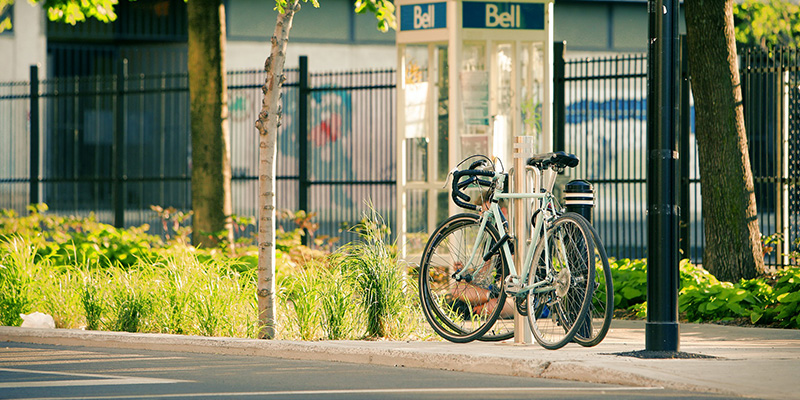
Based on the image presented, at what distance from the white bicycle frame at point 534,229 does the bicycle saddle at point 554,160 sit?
0.05 metres

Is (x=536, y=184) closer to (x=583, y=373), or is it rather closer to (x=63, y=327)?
(x=583, y=373)

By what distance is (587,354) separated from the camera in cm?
722

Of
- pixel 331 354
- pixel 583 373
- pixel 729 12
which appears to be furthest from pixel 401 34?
pixel 583 373

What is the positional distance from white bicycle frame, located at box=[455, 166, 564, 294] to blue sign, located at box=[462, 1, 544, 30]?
144 inches

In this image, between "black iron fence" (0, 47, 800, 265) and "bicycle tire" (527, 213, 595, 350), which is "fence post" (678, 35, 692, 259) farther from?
"black iron fence" (0, 47, 800, 265)

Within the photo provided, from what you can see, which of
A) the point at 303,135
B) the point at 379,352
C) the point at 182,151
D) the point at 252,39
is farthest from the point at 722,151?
the point at 252,39

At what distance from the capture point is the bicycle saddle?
7.62 m

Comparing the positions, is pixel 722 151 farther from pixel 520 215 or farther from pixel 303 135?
pixel 303 135

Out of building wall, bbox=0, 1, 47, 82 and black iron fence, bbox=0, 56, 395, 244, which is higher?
building wall, bbox=0, 1, 47, 82

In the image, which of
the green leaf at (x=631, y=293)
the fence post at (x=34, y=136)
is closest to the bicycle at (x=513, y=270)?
the green leaf at (x=631, y=293)

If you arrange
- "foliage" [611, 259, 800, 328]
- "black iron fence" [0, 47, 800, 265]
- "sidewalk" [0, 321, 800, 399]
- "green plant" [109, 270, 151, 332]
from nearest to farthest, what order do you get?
"sidewalk" [0, 321, 800, 399] → "green plant" [109, 270, 151, 332] → "foliage" [611, 259, 800, 328] → "black iron fence" [0, 47, 800, 265]

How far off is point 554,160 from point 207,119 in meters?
7.32

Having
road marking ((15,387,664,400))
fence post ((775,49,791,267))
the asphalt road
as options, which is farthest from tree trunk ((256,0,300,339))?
fence post ((775,49,791,267))

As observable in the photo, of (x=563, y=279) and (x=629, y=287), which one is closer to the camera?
(x=563, y=279)
